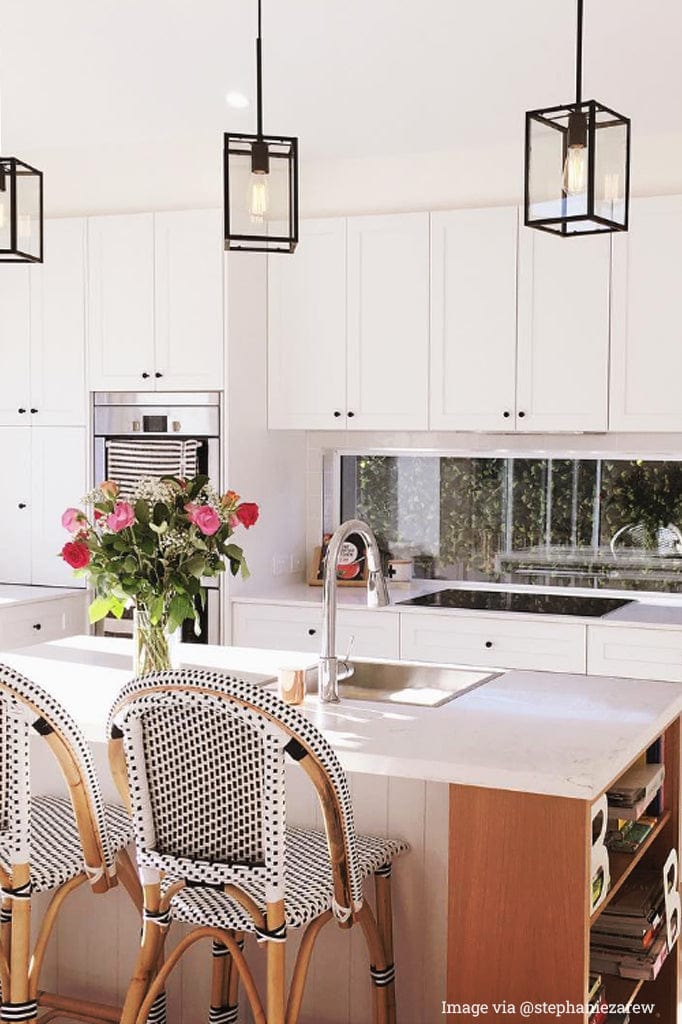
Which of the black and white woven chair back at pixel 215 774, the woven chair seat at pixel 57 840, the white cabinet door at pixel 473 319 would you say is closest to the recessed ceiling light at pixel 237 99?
the white cabinet door at pixel 473 319

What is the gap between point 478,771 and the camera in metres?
2.21

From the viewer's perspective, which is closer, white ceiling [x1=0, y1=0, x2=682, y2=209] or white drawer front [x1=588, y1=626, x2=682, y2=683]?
white ceiling [x1=0, y1=0, x2=682, y2=209]

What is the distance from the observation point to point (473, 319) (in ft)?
16.1

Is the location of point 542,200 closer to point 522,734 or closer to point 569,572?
point 522,734

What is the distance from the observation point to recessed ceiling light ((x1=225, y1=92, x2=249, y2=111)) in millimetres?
4145

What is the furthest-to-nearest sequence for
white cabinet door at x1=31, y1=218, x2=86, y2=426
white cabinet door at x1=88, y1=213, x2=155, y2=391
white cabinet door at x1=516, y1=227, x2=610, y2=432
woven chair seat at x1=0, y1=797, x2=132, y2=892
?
white cabinet door at x1=31, y1=218, x2=86, y2=426, white cabinet door at x1=88, y1=213, x2=155, y2=391, white cabinet door at x1=516, y1=227, x2=610, y2=432, woven chair seat at x1=0, y1=797, x2=132, y2=892

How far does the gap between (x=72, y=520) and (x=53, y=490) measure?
2492mm

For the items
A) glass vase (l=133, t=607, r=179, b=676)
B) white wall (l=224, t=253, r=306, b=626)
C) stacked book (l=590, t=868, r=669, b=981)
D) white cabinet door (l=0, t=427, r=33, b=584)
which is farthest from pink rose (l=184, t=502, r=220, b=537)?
white cabinet door (l=0, t=427, r=33, b=584)

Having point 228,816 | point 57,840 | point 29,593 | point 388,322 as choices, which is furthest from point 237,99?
point 228,816

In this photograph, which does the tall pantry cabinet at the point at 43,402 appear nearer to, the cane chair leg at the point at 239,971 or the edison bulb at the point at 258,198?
the edison bulb at the point at 258,198

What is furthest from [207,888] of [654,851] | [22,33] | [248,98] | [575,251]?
[575,251]

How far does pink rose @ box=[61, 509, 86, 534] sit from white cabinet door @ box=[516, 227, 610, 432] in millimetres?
2400

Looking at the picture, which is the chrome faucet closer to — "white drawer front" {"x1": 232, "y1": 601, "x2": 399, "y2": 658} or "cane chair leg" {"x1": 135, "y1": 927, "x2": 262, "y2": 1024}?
"cane chair leg" {"x1": 135, "y1": 927, "x2": 262, "y2": 1024}

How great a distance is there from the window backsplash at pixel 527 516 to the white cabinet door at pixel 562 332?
471 mm
